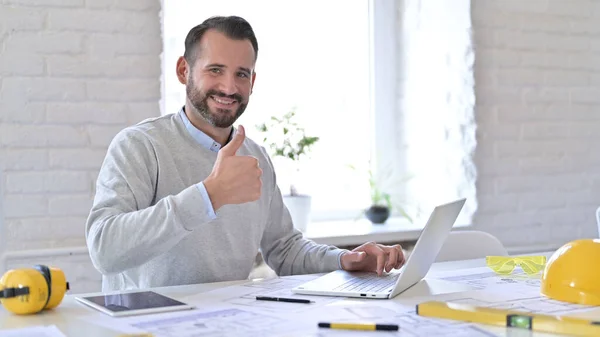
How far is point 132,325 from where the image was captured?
1302mm

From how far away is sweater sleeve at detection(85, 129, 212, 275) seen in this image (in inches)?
63.4

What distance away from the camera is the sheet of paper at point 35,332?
1249 mm

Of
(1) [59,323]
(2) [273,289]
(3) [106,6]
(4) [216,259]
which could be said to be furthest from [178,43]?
(1) [59,323]

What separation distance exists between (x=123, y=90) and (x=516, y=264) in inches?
51.5

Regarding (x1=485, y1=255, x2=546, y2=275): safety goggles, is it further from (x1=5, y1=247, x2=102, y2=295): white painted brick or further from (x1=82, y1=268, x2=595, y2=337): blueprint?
(x1=5, y1=247, x2=102, y2=295): white painted brick

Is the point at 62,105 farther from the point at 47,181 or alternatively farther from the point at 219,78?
the point at 219,78

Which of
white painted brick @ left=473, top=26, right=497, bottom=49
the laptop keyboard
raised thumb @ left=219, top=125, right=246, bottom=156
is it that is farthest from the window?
raised thumb @ left=219, top=125, right=246, bottom=156

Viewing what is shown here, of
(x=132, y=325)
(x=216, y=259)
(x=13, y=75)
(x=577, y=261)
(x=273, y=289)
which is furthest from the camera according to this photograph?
(x=13, y=75)

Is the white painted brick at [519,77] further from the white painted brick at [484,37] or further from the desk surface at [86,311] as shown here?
the desk surface at [86,311]

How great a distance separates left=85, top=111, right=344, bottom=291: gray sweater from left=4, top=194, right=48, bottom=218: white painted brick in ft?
1.71

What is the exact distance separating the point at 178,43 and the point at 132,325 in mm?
1785

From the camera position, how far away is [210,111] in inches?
79.4

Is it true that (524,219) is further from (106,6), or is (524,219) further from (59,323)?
(59,323)

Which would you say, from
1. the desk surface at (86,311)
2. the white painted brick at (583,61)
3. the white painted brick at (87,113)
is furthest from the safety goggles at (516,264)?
the white painted brick at (583,61)
